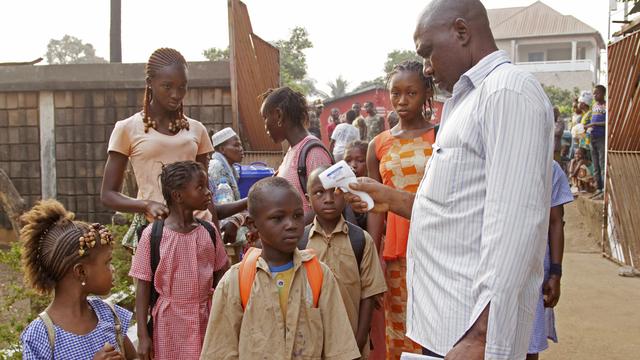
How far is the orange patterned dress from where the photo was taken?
368cm

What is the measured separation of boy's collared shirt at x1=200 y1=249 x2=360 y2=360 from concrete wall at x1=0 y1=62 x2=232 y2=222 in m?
7.85

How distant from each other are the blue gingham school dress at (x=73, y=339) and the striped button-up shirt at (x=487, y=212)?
140cm

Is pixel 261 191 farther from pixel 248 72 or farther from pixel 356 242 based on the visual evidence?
pixel 248 72

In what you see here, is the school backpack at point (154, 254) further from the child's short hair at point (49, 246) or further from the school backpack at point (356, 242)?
the school backpack at point (356, 242)

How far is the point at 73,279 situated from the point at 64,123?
327 inches

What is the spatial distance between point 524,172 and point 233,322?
4.67 ft

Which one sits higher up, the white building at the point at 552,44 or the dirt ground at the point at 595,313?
the white building at the point at 552,44

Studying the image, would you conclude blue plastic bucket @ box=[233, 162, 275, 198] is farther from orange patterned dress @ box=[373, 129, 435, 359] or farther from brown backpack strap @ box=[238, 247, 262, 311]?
brown backpack strap @ box=[238, 247, 262, 311]

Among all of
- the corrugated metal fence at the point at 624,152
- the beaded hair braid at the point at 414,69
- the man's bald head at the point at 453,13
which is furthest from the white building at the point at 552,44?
the man's bald head at the point at 453,13

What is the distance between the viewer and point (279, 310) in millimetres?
2756

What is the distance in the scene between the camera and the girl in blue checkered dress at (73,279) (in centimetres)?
281

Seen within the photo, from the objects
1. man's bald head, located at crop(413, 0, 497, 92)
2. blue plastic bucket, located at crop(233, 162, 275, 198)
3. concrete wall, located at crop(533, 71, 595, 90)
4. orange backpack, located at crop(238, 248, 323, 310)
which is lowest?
orange backpack, located at crop(238, 248, 323, 310)

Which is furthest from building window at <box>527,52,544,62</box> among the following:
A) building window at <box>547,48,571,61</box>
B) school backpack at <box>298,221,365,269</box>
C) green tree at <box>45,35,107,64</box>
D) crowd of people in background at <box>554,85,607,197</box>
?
green tree at <box>45,35,107,64</box>

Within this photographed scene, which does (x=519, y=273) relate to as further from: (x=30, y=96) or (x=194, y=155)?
(x=30, y=96)
